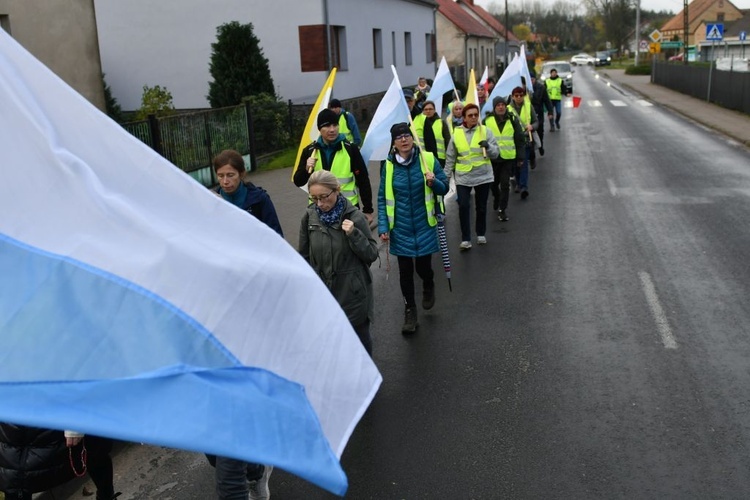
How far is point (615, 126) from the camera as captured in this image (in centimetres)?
2644

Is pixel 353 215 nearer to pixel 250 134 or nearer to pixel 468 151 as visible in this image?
pixel 468 151

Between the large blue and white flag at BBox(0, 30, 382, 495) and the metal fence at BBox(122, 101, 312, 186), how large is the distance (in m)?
10.2

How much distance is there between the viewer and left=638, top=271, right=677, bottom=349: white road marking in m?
6.96

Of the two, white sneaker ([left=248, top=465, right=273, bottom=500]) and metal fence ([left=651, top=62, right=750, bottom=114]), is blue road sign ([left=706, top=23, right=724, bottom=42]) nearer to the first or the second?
metal fence ([left=651, top=62, right=750, bottom=114])

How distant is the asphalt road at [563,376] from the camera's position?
16.0 feet

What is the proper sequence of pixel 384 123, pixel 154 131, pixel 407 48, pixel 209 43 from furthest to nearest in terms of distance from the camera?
pixel 407 48, pixel 209 43, pixel 154 131, pixel 384 123

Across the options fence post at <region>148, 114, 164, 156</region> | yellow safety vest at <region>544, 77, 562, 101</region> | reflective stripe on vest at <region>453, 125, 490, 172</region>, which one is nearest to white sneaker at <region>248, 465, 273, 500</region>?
reflective stripe on vest at <region>453, 125, 490, 172</region>

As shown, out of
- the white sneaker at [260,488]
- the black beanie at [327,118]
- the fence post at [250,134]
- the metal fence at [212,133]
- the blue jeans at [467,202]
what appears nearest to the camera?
the white sneaker at [260,488]

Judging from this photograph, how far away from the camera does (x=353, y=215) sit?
558cm

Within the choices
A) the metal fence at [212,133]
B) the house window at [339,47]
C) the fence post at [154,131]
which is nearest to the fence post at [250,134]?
the metal fence at [212,133]

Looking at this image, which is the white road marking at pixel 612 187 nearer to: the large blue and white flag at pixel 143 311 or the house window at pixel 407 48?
the large blue and white flag at pixel 143 311

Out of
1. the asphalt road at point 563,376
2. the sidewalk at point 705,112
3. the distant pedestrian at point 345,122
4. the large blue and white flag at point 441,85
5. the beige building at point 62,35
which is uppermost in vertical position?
the beige building at point 62,35

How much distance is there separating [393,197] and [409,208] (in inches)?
7.0

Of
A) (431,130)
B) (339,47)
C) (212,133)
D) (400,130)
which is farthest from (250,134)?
(400,130)
